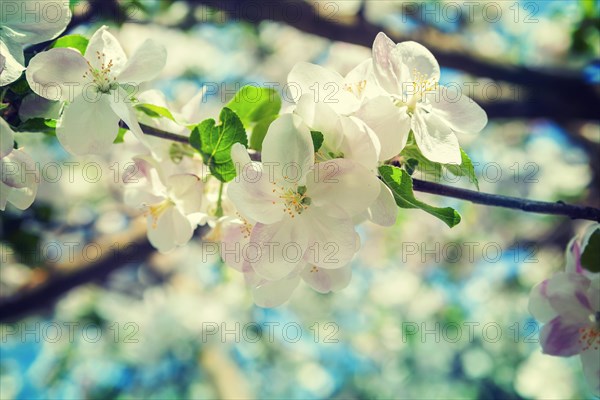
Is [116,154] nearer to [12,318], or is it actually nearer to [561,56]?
[12,318]

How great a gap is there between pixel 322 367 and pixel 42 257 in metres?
2.63

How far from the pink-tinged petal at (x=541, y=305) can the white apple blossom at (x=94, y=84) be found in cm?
60

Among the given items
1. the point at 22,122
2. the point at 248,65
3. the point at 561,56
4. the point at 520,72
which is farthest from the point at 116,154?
the point at 22,122

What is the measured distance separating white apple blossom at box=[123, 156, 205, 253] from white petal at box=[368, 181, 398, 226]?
0.75ft

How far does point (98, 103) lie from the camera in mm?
646

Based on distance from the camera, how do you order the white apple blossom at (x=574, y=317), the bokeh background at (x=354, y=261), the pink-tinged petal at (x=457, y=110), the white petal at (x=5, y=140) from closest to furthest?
the white petal at (x=5, y=140) < the pink-tinged petal at (x=457, y=110) < the white apple blossom at (x=574, y=317) < the bokeh background at (x=354, y=261)

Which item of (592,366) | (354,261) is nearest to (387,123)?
(592,366)

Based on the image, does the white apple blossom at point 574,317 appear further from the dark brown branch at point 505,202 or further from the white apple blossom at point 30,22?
the white apple blossom at point 30,22

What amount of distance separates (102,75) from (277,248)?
29cm

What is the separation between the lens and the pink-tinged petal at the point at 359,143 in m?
0.60

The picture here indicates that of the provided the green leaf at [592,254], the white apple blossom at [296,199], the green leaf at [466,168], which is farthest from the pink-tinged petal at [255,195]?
the green leaf at [592,254]

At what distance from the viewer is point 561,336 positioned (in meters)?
0.82

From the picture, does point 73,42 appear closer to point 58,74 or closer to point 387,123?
point 58,74

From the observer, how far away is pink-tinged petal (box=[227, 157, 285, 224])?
615mm
